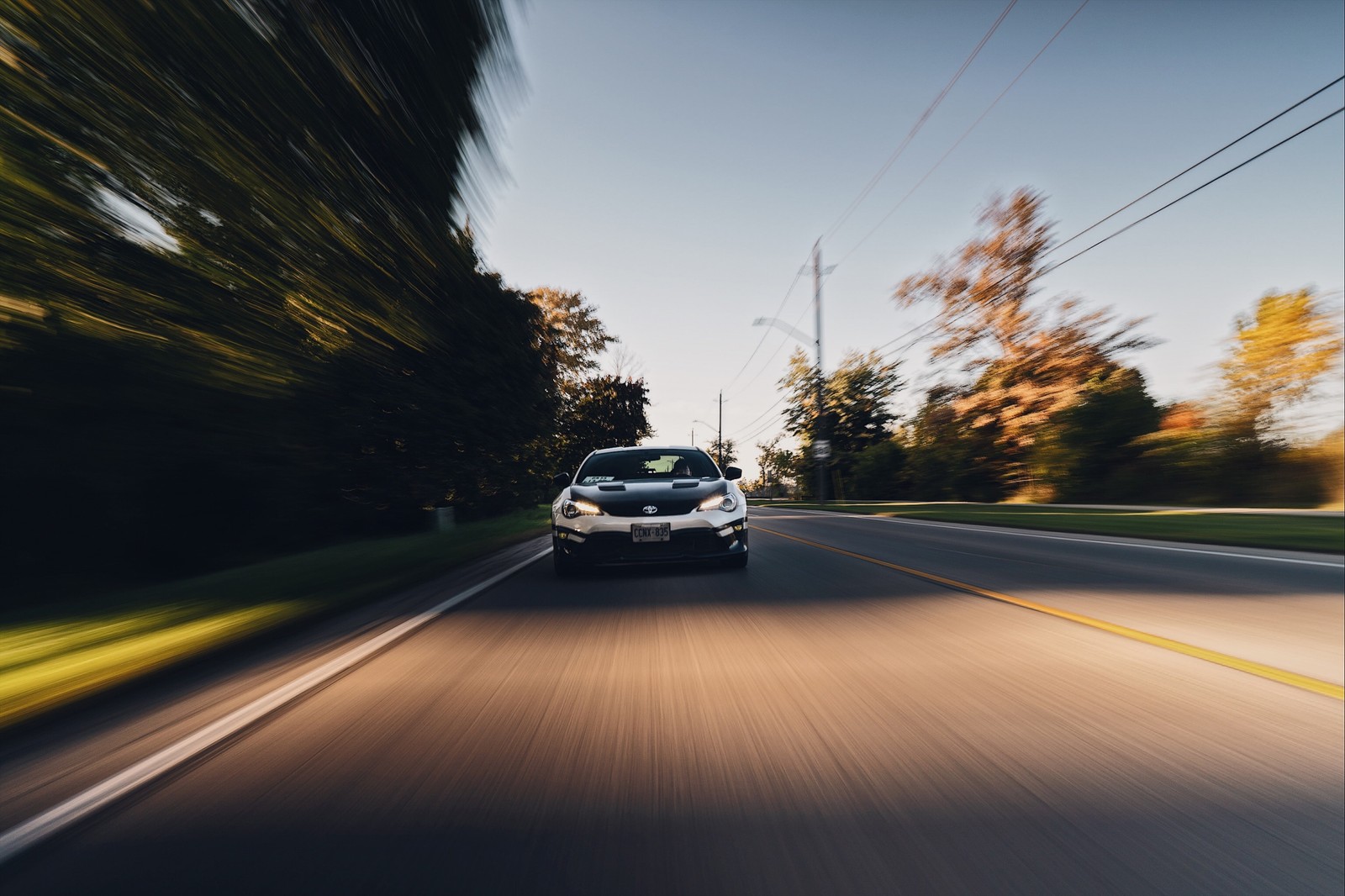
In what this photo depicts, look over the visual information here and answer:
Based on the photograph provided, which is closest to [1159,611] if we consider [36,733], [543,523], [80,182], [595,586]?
[595,586]

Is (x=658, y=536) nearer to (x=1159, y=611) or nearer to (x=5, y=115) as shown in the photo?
(x=1159, y=611)

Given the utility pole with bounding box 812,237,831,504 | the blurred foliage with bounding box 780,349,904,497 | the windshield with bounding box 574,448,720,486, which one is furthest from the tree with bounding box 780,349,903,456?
the windshield with bounding box 574,448,720,486

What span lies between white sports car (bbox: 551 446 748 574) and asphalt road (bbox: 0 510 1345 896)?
2156 millimetres

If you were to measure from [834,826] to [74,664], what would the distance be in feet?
15.0

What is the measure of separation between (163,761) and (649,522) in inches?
201

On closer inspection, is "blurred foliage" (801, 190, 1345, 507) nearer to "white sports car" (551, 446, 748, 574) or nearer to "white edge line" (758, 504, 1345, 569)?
"white edge line" (758, 504, 1345, 569)

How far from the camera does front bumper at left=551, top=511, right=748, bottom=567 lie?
7656 millimetres

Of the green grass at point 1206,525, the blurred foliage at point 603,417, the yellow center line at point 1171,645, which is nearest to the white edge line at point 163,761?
the yellow center line at point 1171,645

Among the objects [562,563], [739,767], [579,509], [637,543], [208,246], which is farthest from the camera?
[562,563]

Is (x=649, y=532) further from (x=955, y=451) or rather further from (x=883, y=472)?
(x=883, y=472)

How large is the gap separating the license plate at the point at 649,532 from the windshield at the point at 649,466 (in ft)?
4.47

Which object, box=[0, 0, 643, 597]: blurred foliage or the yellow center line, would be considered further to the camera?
box=[0, 0, 643, 597]: blurred foliage

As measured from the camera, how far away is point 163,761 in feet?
9.63

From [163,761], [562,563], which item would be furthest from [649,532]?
[163,761]
